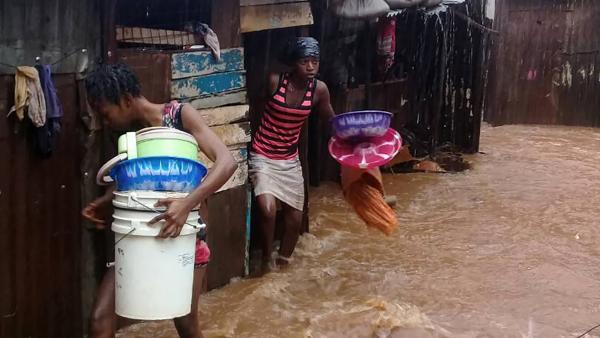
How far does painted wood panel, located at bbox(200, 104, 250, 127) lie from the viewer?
16.6 feet

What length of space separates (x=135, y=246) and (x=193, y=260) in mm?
290

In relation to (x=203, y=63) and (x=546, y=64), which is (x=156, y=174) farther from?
(x=546, y=64)

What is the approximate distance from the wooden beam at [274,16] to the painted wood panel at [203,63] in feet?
0.81

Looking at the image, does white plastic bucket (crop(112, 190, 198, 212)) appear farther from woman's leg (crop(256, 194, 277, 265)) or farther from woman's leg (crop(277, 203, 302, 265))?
woman's leg (crop(277, 203, 302, 265))

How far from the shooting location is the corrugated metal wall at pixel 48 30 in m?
3.69

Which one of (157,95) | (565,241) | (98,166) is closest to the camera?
(98,166)

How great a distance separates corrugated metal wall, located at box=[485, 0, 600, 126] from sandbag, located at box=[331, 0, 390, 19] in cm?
916

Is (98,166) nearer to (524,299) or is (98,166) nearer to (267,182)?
(267,182)

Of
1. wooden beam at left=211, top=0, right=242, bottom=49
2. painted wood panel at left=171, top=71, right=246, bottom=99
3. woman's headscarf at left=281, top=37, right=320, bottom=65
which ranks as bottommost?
painted wood panel at left=171, top=71, right=246, bottom=99

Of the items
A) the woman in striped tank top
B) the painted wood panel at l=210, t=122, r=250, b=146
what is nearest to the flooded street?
the woman in striped tank top

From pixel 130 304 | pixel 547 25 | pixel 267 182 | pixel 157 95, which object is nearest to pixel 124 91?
pixel 130 304

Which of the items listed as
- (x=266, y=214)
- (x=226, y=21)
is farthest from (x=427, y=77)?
(x=226, y=21)

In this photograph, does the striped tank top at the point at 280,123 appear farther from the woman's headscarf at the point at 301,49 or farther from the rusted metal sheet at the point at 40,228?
the rusted metal sheet at the point at 40,228

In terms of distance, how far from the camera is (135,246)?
3072 millimetres
